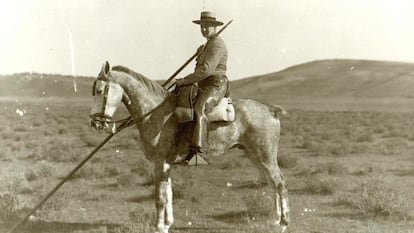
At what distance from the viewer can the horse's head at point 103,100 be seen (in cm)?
641

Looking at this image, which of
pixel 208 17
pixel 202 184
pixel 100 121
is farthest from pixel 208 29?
pixel 202 184

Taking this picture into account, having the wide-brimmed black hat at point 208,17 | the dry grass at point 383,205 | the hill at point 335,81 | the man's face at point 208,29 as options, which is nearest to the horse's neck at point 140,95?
the man's face at point 208,29

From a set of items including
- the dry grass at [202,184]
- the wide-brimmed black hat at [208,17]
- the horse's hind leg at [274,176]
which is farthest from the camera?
the dry grass at [202,184]

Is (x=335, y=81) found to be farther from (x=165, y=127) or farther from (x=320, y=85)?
(x=165, y=127)

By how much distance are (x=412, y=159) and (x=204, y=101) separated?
11.5 metres

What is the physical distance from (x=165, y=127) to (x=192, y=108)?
0.55m

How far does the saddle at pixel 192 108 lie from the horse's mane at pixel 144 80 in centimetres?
31

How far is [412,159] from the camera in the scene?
15453mm

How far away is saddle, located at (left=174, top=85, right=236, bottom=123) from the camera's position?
22.3 ft

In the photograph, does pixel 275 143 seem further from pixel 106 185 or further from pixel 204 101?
pixel 106 185

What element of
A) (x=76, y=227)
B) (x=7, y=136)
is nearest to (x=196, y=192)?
(x=76, y=227)

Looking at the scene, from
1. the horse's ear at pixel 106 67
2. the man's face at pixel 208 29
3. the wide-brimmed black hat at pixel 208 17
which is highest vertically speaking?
the wide-brimmed black hat at pixel 208 17

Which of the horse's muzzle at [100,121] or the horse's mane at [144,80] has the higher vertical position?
the horse's mane at [144,80]

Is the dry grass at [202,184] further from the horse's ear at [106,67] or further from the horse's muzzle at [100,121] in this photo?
the horse's ear at [106,67]
